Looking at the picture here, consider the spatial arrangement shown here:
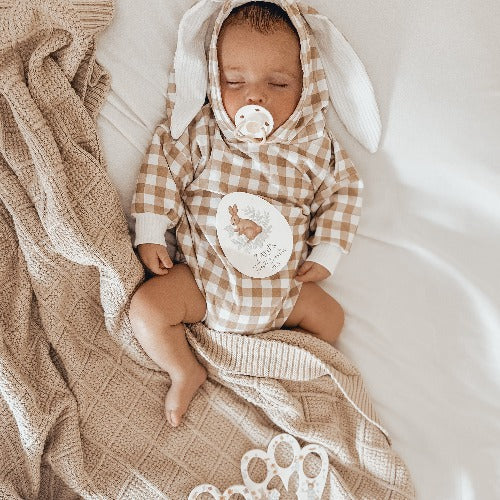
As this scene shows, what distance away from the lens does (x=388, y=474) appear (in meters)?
1.24

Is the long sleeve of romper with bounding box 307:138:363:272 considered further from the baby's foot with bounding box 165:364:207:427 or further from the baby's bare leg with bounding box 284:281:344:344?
the baby's foot with bounding box 165:364:207:427

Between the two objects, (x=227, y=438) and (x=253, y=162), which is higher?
(x=253, y=162)

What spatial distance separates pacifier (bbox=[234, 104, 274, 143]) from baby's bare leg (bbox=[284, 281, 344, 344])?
0.33 m

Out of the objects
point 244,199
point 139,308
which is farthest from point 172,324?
point 244,199

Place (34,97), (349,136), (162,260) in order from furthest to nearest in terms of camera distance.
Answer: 1. (349,136)
2. (162,260)
3. (34,97)

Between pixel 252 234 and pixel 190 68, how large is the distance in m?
0.34

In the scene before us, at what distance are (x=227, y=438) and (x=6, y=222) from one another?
598 mm

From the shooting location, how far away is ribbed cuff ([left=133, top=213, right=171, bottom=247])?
1.19 metres

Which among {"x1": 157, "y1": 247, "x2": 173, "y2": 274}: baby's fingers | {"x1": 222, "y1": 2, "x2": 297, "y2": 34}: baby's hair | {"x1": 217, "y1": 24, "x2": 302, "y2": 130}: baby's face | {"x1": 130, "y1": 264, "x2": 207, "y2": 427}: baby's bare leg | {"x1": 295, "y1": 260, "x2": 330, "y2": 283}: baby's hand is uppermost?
{"x1": 222, "y1": 2, "x2": 297, "y2": 34}: baby's hair

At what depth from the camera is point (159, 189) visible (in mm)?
1202

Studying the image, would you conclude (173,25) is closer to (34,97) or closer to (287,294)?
(34,97)

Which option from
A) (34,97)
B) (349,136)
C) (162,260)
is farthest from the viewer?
(349,136)

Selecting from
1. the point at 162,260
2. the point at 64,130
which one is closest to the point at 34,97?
the point at 64,130

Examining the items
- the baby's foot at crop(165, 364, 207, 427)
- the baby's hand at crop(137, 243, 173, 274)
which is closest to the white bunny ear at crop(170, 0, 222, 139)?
the baby's hand at crop(137, 243, 173, 274)
